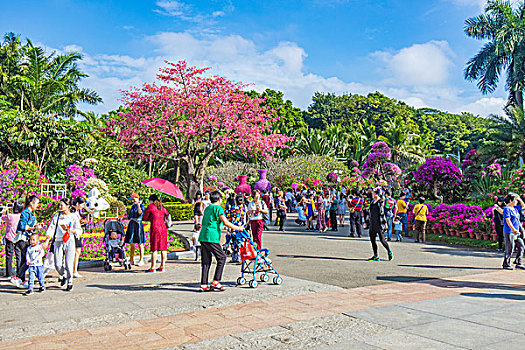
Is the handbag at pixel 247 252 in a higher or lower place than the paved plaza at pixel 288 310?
higher

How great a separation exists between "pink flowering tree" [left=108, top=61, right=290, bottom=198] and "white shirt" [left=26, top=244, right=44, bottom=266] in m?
17.8

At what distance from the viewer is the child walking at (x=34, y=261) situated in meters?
7.57

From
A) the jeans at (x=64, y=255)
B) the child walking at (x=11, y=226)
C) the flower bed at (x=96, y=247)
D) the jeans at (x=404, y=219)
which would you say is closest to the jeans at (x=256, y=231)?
the flower bed at (x=96, y=247)

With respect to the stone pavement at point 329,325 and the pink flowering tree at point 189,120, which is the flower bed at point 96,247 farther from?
the pink flowering tree at point 189,120

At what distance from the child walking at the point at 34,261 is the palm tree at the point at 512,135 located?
20.3 metres

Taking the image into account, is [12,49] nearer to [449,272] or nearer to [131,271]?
A: [131,271]

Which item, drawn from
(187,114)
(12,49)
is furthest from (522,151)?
(12,49)

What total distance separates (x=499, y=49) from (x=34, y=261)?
96.0ft

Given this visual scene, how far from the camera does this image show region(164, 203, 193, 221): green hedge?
75.9ft

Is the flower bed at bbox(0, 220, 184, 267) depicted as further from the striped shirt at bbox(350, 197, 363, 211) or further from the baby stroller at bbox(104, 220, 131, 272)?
the striped shirt at bbox(350, 197, 363, 211)

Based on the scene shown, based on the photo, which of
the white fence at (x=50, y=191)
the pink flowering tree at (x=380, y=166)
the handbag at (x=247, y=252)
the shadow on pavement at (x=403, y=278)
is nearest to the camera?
the handbag at (x=247, y=252)

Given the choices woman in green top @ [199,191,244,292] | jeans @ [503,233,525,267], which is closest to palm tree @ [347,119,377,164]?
jeans @ [503,233,525,267]

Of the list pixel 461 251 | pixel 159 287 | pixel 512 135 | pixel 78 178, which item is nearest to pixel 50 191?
pixel 78 178

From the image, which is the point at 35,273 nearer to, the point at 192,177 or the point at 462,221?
the point at 462,221
